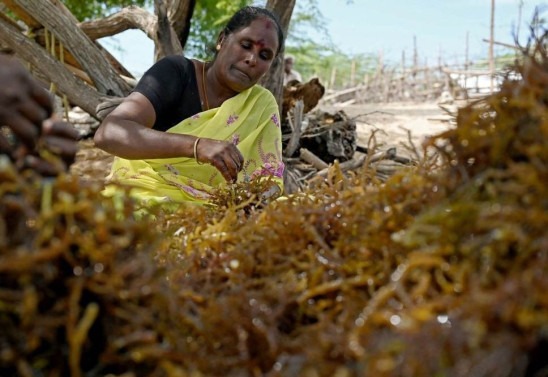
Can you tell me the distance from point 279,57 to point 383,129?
137 cm

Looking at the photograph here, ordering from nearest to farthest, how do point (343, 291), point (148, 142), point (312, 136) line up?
point (343, 291), point (148, 142), point (312, 136)

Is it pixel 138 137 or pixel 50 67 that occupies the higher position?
pixel 50 67

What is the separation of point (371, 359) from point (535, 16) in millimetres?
746

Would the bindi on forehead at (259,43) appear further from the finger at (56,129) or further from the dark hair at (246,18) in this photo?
the finger at (56,129)

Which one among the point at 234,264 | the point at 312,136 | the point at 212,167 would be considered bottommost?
the point at 312,136

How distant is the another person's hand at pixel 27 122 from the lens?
823 millimetres

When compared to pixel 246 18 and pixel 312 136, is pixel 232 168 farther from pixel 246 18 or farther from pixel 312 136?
→ pixel 312 136

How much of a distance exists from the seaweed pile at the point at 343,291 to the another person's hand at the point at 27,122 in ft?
0.40

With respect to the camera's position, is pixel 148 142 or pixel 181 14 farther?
pixel 181 14

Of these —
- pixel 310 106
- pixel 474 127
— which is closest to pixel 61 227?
pixel 474 127

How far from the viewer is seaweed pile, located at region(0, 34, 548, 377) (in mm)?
618

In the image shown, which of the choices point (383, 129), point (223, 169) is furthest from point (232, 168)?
point (383, 129)

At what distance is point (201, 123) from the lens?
2.37m

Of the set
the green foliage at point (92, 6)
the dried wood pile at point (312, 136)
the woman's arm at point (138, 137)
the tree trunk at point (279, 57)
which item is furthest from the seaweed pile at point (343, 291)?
the green foliage at point (92, 6)
